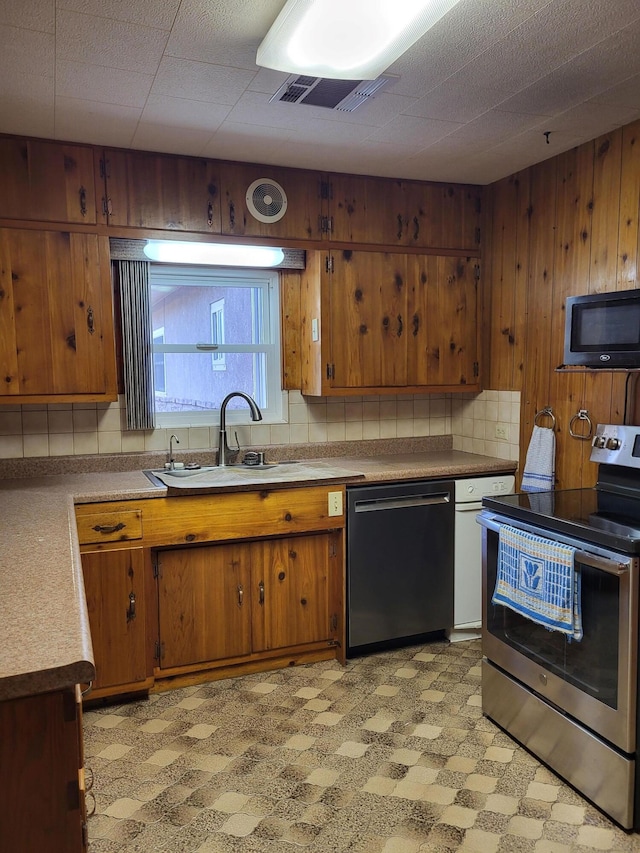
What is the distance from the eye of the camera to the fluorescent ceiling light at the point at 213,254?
3045mm

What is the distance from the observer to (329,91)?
2.23 m

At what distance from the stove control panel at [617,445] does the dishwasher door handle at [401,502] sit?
0.77m

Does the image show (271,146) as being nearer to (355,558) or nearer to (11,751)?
(355,558)

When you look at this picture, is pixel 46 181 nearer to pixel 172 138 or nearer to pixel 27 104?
pixel 27 104

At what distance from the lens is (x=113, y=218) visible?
2.85m

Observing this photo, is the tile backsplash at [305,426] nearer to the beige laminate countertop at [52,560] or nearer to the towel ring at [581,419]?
the beige laminate countertop at [52,560]

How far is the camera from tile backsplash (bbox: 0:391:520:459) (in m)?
3.00

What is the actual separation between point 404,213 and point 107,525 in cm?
217

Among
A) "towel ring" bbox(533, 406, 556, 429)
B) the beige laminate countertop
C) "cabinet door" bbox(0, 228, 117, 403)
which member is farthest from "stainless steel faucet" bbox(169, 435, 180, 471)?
"towel ring" bbox(533, 406, 556, 429)

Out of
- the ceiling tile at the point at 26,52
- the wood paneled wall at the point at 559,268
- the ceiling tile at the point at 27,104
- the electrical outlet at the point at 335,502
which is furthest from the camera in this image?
the electrical outlet at the point at 335,502

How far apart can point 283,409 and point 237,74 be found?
1.75 metres

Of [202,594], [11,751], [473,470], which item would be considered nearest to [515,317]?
[473,470]

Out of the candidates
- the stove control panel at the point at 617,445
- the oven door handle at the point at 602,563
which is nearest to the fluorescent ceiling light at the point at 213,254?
the stove control panel at the point at 617,445

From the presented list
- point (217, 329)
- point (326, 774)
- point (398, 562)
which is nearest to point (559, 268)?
point (398, 562)
